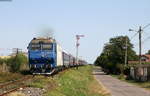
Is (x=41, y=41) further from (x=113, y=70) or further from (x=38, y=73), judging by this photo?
(x=113, y=70)

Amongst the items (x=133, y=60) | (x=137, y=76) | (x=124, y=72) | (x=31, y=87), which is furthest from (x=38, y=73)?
(x=133, y=60)

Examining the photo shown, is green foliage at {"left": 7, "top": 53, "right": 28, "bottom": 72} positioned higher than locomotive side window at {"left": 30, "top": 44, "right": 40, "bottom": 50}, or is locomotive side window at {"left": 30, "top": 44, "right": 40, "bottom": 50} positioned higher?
locomotive side window at {"left": 30, "top": 44, "right": 40, "bottom": 50}

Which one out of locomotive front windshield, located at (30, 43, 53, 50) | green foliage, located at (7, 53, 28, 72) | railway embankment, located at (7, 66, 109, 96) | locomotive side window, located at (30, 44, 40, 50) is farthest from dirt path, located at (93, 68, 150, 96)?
green foliage, located at (7, 53, 28, 72)

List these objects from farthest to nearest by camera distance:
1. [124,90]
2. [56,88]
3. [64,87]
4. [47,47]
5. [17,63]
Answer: [17,63], [47,47], [124,90], [64,87], [56,88]

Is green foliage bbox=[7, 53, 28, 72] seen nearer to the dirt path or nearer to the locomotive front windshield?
the locomotive front windshield

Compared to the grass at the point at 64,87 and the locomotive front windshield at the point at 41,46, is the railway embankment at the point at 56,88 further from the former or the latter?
the locomotive front windshield at the point at 41,46

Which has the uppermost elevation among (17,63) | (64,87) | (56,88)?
(17,63)

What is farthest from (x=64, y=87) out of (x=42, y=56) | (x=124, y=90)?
(x=42, y=56)

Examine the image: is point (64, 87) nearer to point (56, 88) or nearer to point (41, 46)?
point (56, 88)

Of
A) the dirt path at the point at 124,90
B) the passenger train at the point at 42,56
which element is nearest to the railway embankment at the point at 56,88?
the dirt path at the point at 124,90

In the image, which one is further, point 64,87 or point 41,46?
point 41,46

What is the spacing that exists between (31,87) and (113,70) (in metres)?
83.3

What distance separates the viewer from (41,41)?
42219mm

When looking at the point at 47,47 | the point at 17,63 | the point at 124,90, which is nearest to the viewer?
the point at 124,90
